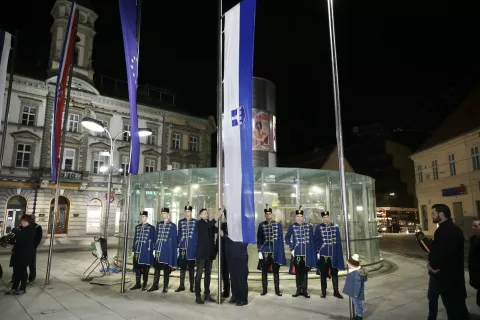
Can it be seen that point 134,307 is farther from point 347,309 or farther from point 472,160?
point 472,160

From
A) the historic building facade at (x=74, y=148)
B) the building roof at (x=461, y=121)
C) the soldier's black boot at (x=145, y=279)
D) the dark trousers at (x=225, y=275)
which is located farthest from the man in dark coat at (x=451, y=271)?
the historic building facade at (x=74, y=148)

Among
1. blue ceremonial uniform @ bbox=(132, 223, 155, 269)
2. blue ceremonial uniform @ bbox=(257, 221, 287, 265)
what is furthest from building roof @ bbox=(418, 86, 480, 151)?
blue ceremonial uniform @ bbox=(132, 223, 155, 269)

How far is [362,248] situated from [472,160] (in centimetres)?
1937

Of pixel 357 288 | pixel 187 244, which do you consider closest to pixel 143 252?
pixel 187 244

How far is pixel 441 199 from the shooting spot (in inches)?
1136

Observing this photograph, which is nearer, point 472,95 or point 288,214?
point 288,214

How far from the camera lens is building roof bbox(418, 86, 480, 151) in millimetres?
26244

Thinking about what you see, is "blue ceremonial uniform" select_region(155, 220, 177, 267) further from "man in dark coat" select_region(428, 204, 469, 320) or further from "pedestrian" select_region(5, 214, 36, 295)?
"man in dark coat" select_region(428, 204, 469, 320)

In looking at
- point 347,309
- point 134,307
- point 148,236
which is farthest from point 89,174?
point 347,309

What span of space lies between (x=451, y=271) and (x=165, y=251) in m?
6.59

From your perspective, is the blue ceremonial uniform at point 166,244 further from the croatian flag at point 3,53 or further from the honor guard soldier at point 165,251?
the croatian flag at point 3,53

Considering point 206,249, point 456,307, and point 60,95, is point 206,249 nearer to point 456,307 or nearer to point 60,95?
point 456,307

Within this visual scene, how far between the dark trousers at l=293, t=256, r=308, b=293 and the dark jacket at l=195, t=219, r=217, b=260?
87.1 inches

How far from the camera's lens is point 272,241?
28.4ft
